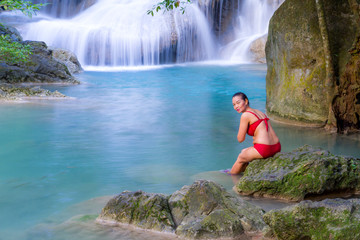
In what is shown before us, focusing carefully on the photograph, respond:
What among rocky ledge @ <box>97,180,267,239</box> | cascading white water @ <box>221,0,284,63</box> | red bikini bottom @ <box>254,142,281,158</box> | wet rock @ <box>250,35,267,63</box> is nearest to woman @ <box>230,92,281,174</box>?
red bikini bottom @ <box>254,142,281,158</box>

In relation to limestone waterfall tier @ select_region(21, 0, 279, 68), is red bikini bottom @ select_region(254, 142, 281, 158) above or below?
below

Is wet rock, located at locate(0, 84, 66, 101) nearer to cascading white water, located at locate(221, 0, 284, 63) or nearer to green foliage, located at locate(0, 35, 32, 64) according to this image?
green foliage, located at locate(0, 35, 32, 64)

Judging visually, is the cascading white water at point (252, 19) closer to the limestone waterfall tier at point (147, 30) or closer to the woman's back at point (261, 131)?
the limestone waterfall tier at point (147, 30)

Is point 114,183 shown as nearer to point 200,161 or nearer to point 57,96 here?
point 200,161

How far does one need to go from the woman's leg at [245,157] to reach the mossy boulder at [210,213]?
4.52 ft

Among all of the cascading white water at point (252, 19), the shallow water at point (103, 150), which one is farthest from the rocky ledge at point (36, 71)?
the cascading white water at point (252, 19)

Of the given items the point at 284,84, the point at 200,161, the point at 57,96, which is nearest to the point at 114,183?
the point at 200,161

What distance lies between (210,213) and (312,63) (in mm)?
5953

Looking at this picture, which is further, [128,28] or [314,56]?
[128,28]

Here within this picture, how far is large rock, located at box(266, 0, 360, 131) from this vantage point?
29.2 ft

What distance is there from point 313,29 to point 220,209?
604 cm

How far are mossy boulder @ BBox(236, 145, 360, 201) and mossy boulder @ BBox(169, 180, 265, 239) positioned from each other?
0.91 m

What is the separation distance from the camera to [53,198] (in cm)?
599

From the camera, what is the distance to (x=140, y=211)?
456cm
